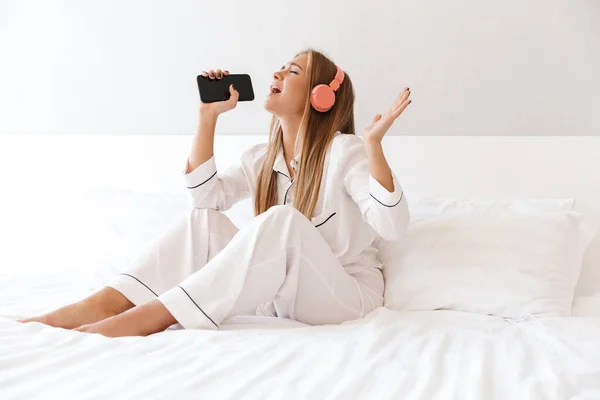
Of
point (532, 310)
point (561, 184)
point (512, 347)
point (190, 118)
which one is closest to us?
point (512, 347)

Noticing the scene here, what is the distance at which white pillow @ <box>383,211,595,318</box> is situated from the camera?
1.51 m

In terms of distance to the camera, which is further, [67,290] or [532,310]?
[67,290]

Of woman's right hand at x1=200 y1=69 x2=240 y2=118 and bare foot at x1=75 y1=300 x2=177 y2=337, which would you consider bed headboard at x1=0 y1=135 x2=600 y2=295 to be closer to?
woman's right hand at x1=200 y1=69 x2=240 y2=118

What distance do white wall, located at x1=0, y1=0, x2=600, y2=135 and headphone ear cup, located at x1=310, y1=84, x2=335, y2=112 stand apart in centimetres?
45

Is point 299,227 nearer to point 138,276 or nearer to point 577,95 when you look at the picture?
point 138,276

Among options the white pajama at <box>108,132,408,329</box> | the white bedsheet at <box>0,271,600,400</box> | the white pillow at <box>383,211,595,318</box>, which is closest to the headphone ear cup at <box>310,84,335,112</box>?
the white pajama at <box>108,132,408,329</box>

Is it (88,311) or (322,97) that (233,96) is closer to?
(322,97)

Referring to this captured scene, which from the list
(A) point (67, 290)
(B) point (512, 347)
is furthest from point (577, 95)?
(A) point (67, 290)

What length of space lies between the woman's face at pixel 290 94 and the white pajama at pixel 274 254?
0.12 m

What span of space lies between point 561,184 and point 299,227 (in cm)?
86

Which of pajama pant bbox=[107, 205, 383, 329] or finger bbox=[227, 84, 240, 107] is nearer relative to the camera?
pajama pant bbox=[107, 205, 383, 329]

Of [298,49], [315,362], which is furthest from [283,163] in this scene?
[315,362]

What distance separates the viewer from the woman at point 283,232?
4.27 ft

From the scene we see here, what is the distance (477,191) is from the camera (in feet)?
6.43
